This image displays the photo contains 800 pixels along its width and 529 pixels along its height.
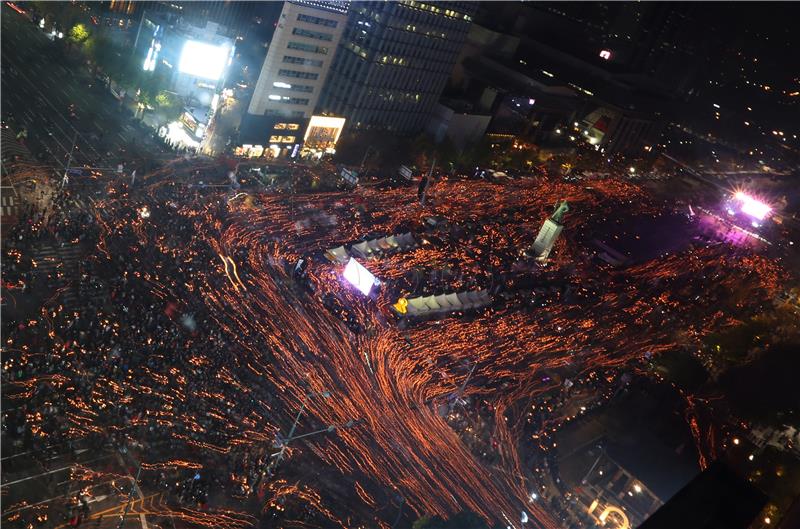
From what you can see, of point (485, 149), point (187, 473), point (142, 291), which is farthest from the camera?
point (485, 149)

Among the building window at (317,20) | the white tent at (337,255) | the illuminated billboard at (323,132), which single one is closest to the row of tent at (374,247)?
the white tent at (337,255)

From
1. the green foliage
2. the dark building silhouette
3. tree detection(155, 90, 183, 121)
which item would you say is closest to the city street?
tree detection(155, 90, 183, 121)

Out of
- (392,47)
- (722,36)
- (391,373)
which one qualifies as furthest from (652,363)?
(722,36)

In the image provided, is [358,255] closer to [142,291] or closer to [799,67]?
[142,291]

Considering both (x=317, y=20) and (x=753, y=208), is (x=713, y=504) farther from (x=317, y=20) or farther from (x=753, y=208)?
(x=753, y=208)

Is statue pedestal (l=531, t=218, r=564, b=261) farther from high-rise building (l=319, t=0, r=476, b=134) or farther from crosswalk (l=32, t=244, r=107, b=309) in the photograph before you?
crosswalk (l=32, t=244, r=107, b=309)
